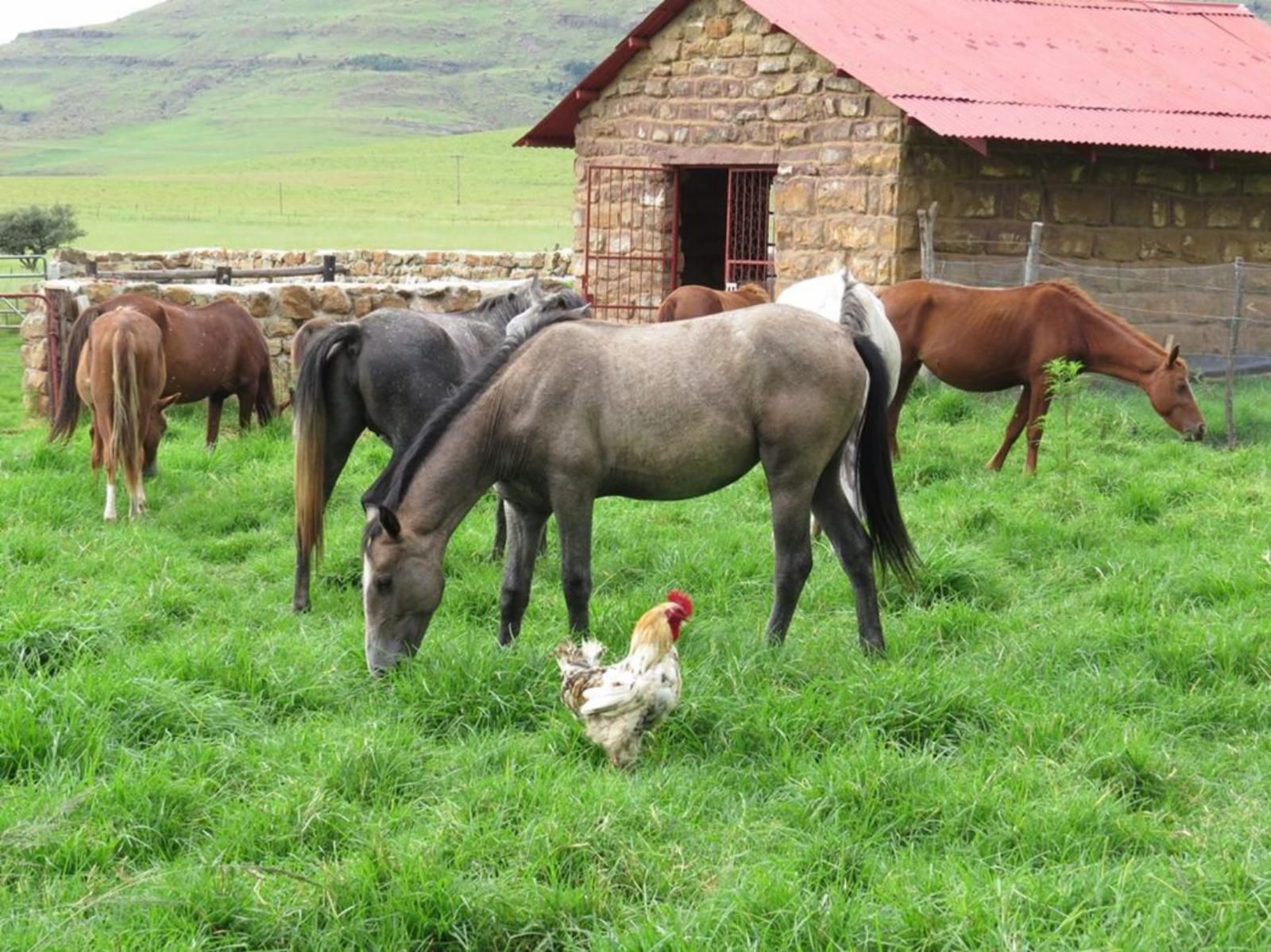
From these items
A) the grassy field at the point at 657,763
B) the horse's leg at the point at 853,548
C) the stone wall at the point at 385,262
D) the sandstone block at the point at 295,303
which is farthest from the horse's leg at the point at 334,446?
the stone wall at the point at 385,262

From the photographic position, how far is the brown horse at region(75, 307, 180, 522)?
888cm

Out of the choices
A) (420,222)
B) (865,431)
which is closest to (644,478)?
(865,431)

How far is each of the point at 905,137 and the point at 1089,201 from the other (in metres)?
2.29

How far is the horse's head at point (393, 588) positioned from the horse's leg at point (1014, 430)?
5698 millimetres

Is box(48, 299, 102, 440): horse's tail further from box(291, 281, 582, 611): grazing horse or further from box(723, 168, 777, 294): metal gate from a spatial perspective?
box(723, 168, 777, 294): metal gate

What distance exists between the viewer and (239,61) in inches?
7205

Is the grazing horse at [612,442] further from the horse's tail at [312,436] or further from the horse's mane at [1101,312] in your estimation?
the horse's mane at [1101,312]

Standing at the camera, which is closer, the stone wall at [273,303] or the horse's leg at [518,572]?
the horse's leg at [518,572]

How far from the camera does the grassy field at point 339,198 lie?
193 ft

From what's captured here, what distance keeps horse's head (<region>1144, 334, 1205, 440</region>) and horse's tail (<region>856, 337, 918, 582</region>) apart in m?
4.69

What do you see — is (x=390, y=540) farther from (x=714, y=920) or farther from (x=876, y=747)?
(x=714, y=920)

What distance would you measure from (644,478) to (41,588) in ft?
9.83

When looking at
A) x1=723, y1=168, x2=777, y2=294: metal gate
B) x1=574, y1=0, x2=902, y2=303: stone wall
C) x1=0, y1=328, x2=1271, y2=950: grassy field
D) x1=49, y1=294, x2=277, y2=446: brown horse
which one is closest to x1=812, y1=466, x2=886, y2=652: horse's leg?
x1=0, y1=328, x2=1271, y2=950: grassy field

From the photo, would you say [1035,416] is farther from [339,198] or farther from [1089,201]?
[339,198]
